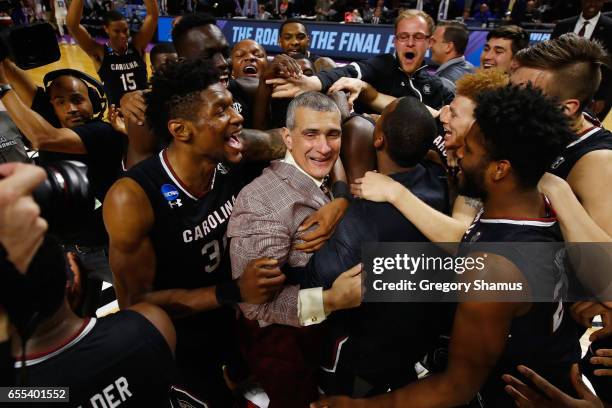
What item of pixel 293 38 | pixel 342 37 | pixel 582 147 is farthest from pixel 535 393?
pixel 342 37

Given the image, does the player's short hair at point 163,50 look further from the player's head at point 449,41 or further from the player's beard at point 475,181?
the player's beard at point 475,181

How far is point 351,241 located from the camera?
176 centimetres

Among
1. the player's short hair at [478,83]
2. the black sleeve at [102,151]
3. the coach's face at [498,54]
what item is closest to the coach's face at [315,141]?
the player's short hair at [478,83]

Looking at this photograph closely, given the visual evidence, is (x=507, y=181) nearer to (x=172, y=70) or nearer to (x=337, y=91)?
(x=337, y=91)

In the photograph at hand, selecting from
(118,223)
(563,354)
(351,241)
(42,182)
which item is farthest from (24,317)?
(563,354)

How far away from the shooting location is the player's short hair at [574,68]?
2.19 m

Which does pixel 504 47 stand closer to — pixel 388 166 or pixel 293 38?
pixel 293 38

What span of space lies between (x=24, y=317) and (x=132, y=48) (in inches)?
201

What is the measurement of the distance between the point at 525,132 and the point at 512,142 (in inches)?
2.4

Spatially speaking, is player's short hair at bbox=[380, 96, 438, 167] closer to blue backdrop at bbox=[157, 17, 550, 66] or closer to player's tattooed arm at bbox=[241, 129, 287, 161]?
player's tattooed arm at bbox=[241, 129, 287, 161]

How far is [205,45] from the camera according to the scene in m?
3.42

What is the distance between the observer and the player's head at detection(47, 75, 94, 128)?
3.35 metres

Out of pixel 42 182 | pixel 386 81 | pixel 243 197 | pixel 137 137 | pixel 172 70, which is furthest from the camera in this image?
pixel 386 81

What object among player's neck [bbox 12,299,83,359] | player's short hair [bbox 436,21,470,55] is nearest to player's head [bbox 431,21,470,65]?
player's short hair [bbox 436,21,470,55]
